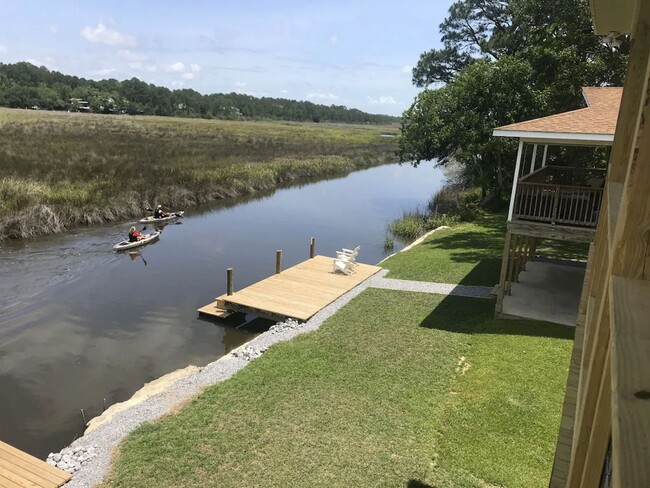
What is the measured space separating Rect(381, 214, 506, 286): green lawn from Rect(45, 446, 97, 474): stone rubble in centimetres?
1178

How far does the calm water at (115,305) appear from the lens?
36.4 ft

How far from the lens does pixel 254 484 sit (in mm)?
6797

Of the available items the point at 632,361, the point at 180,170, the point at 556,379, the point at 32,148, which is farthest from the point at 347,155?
the point at 632,361

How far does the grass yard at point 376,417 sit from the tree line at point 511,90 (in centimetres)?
1392

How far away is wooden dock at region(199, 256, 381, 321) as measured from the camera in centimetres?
1437

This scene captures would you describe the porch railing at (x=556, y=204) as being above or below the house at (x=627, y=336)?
below

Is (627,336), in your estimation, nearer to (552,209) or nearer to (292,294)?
(552,209)

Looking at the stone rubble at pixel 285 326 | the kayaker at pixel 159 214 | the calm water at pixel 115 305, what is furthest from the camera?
the kayaker at pixel 159 214

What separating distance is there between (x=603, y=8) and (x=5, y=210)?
23748mm

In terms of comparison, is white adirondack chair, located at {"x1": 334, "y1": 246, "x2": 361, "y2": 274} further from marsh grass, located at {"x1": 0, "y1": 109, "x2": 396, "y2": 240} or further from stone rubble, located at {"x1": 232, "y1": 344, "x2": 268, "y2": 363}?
marsh grass, located at {"x1": 0, "y1": 109, "x2": 396, "y2": 240}

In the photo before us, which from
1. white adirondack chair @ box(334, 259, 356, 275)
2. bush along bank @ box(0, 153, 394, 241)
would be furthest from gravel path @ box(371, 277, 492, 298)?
bush along bank @ box(0, 153, 394, 241)

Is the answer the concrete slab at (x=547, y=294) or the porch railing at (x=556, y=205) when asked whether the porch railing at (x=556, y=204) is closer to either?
the porch railing at (x=556, y=205)

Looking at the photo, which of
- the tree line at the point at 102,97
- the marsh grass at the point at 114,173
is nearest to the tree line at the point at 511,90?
the marsh grass at the point at 114,173

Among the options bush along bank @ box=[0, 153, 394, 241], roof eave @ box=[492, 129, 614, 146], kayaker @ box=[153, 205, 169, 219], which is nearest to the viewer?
roof eave @ box=[492, 129, 614, 146]
